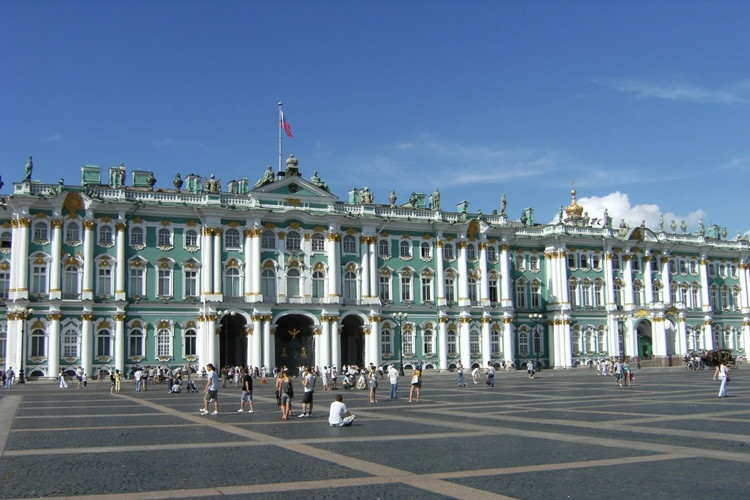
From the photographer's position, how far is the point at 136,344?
65.8m

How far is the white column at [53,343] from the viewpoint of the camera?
205 ft

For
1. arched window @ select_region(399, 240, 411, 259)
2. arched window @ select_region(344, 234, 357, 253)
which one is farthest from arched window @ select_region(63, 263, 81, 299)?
arched window @ select_region(399, 240, 411, 259)

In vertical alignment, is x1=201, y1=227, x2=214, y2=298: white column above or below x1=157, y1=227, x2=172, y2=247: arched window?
below

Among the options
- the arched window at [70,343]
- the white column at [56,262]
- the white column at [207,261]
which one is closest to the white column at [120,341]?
the arched window at [70,343]

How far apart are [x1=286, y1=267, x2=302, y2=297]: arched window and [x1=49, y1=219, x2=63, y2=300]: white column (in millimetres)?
18789

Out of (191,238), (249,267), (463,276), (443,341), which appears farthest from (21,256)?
(463,276)

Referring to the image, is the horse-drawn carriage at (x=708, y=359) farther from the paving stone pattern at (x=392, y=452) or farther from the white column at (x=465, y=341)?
the paving stone pattern at (x=392, y=452)

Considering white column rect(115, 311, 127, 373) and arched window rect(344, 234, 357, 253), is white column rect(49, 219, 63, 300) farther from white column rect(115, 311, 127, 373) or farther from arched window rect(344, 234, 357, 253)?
arched window rect(344, 234, 357, 253)

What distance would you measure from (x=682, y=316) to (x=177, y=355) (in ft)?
→ 182

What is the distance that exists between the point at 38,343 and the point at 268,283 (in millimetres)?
19012

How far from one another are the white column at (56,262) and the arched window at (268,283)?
16433 millimetres

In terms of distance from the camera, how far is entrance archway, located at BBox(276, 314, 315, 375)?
70.4 meters

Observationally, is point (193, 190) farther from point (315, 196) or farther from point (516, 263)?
point (516, 263)

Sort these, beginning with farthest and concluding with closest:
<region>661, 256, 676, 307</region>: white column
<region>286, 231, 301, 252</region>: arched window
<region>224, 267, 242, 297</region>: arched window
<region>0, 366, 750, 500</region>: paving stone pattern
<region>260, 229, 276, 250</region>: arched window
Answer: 1. <region>661, 256, 676, 307</region>: white column
2. <region>286, 231, 301, 252</region>: arched window
3. <region>260, 229, 276, 250</region>: arched window
4. <region>224, 267, 242, 297</region>: arched window
5. <region>0, 366, 750, 500</region>: paving stone pattern
